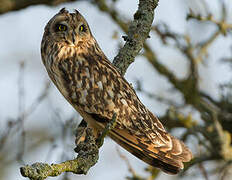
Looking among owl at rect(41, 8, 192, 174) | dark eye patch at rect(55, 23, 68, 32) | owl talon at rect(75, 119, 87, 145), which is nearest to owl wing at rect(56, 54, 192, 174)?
owl at rect(41, 8, 192, 174)

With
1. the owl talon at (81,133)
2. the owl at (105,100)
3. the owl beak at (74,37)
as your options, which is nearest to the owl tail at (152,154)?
the owl at (105,100)

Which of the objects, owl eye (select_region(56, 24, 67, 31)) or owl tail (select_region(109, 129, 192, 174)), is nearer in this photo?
owl tail (select_region(109, 129, 192, 174))

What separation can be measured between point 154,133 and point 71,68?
3.55 ft

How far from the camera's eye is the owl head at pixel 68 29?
17.0 feet

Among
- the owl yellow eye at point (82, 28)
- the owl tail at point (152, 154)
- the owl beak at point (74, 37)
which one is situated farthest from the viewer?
the owl yellow eye at point (82, 28)

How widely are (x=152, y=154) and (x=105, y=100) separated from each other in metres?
0.72

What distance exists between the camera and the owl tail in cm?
459

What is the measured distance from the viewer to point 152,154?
15.1 feet

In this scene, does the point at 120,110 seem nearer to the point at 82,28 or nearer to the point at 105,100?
the point at 105,100

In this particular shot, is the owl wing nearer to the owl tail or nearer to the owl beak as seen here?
the owl tail

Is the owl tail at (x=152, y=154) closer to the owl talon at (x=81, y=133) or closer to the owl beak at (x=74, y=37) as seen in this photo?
the owl talon at (x=81, y=133)

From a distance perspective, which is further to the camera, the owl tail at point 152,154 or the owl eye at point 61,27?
the owl eye at point 61,27

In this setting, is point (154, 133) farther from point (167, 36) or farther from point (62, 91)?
point (167, 36)

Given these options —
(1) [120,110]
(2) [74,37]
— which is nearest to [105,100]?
(1) [120,110]
